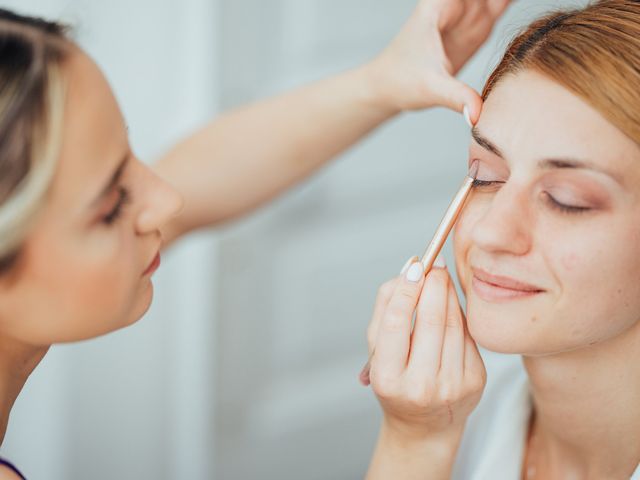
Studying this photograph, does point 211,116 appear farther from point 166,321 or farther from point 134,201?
point 134,201

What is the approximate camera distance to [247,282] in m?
2.00

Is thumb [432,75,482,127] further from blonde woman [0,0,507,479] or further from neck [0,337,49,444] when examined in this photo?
neck [0,337,49,444]

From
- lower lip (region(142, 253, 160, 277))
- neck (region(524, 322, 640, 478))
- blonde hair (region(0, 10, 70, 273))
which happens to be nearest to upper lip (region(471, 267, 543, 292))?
neck (region(524, 322, 640, 478))

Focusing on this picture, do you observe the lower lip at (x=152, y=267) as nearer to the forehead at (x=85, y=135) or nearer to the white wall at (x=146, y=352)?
the forehead at (x=85, y=135)

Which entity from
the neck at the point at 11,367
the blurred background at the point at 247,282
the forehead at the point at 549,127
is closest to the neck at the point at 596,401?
the forehead at the point at 549,127

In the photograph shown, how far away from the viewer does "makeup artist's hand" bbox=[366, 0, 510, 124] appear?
108 centimetres

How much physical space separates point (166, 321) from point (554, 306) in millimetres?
1091

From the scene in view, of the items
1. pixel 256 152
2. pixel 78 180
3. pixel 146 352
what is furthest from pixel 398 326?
pixel 146 352

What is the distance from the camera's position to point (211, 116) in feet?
5.69

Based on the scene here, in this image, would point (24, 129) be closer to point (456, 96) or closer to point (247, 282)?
point (456, 96)

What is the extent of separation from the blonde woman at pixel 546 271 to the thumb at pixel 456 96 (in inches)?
0.6

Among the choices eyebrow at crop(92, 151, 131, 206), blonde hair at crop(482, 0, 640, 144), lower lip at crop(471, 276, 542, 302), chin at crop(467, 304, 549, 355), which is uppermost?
blonde hair at crop(482, 0, 640, 144)

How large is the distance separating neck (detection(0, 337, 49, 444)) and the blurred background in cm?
78

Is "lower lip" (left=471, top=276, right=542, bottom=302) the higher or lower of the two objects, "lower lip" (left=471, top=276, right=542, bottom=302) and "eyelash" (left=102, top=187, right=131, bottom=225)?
the lower
